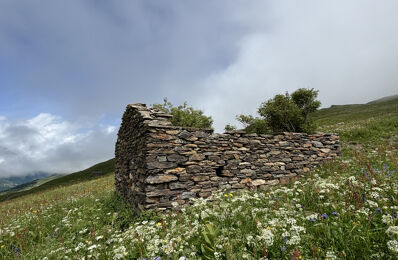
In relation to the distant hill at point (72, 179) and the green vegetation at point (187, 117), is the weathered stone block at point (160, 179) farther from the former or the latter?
the distant hill at point (72, 179)

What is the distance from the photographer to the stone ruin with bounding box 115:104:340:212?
5.96 metres

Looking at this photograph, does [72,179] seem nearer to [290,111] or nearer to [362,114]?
[290,111]

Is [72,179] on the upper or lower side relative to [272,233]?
upper

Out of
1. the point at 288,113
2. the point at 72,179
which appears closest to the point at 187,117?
the point at 288,113

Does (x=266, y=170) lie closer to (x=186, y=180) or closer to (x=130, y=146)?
(x=186, y=180)

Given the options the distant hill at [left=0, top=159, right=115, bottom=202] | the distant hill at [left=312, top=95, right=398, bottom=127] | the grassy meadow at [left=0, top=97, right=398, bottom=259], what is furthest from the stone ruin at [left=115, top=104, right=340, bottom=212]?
the distant hill at [left=0, top=159, right=115, bottom=202]

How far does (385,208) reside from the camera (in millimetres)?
3082

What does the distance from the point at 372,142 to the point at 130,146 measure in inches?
623

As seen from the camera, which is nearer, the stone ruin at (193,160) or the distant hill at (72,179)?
the stone ruin at (193,160)

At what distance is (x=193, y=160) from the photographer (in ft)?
21.4

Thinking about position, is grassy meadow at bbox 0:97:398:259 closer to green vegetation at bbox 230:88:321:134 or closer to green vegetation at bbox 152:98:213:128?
green vegetation at bbox 230:88:321:134

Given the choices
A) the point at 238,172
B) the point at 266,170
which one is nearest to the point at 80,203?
the point at 238,172

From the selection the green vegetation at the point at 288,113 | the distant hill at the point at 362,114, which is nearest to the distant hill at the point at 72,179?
the green vegetation at the point at 288,113

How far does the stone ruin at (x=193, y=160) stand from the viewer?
5.96 m
